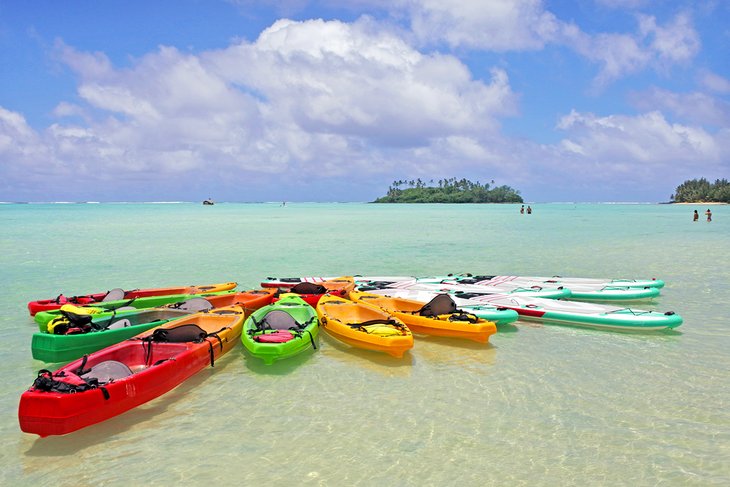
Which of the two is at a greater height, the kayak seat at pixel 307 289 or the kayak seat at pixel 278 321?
the kayak seat at pixel 307 289

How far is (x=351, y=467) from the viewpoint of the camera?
6223 mm

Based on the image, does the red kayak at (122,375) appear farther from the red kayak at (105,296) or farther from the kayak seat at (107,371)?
the red kayak at (105,296)

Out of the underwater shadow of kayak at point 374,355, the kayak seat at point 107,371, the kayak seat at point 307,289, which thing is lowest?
the underwater shadow of kayak at point 374,355

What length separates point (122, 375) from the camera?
8.09 meters

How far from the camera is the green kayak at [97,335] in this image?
941 centimetres

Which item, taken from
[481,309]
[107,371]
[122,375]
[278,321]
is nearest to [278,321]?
[278,321]

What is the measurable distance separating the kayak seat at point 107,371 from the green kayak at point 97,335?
186 cm

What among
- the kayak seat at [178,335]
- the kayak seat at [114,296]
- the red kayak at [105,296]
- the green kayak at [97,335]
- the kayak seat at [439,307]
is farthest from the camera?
the kayak seat at [114,296]

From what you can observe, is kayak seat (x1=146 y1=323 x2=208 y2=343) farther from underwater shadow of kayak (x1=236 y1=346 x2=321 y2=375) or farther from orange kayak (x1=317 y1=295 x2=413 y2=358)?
orange kayak (x1=317 y1=295 x2=413 y2=358)

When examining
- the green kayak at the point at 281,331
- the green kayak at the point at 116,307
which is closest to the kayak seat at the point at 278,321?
the green kayak at the point at 281,331

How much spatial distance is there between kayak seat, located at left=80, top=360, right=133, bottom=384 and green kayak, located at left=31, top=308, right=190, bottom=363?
1857mm

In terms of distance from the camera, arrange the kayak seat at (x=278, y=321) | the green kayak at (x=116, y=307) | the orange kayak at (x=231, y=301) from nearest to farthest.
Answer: the kayak seat at (x=278, y=321) < the green kayak at (x=116, y=307) < the orange kayak at (x=231, y=301)

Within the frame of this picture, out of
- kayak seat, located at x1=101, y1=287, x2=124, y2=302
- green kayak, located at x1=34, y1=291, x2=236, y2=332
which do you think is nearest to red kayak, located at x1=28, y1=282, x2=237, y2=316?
kayak seat, located at x1=101, y1=287, x2=124, y2=302

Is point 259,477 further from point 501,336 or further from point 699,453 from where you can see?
point 501,336
